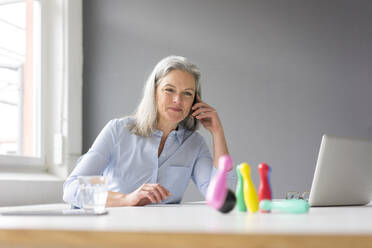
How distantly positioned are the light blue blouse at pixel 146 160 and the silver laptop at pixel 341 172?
2.54 feet

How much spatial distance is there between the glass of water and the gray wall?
6.60ft

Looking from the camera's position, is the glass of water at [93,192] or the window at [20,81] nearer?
the glass of water at [93,192]

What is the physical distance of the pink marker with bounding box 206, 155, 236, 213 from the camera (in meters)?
0.97

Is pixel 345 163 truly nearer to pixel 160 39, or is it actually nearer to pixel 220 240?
pixel 220 240

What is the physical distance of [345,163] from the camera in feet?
5.01

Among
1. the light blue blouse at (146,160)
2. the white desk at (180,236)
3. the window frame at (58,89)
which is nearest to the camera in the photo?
the white desk at (180,236)

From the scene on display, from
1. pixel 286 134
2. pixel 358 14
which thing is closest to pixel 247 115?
pixel 286 134

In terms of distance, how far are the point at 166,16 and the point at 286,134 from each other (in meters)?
1.18

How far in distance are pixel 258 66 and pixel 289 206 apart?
2.14m

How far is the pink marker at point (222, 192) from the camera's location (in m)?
0.97

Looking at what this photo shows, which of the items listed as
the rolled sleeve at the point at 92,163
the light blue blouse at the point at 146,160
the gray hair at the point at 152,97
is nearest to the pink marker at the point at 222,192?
the rolled sleeve at the point at 92,163

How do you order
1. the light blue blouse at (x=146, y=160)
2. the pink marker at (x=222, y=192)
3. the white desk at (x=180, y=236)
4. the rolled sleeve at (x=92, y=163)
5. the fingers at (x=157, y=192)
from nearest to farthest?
the white desk at (x=180, y=236) → the pink marker at (x=222, y=192) → the fingers at (x=157, y=192) → the rolled sleeve at (x=92, y=163) → the light blue blouse at (x=146, y=160)

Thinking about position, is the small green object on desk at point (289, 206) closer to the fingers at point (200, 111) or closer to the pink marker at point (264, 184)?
the pink marker at point (264, 184)

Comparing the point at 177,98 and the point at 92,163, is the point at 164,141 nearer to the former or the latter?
the point at 177,98
